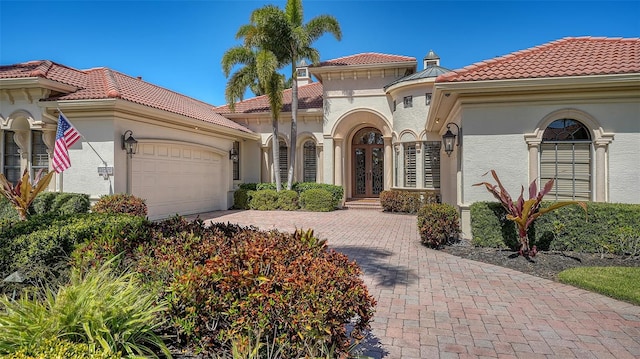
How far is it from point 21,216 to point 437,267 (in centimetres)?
1149

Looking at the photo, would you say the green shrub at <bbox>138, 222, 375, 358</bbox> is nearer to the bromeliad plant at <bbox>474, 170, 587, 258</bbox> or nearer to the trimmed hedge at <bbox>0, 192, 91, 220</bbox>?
the bromeliad plant at <bbox>474, 170, 587, 258</bbox>

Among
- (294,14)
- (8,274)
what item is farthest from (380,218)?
(8,274)

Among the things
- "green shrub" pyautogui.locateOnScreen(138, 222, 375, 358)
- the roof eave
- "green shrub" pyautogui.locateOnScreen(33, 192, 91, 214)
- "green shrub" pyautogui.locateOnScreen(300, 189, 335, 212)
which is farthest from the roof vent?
"green shrub" pyautogui.locateOnScreen(138, 222, 375, 358)

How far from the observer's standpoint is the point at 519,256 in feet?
23.5

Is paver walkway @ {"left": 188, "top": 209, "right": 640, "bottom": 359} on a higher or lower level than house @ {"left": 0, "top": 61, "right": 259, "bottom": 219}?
lower

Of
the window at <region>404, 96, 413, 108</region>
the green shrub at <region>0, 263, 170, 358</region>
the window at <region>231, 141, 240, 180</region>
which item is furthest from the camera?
the window at <region>231, 141, 240, 180</region>

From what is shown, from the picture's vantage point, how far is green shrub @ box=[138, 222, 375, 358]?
2609 millimetres

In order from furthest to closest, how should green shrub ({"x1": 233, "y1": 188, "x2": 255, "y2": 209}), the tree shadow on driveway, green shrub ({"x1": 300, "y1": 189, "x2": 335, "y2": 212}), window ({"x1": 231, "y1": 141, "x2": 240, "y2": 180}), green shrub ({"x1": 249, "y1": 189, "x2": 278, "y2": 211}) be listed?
window ({"x1": 231, "y1": 141, "x2": 240, "y2": 180}) → green shrub ({"x1": 233, "y1": 188, "x2": 255, "y2": 209}) → green shrub ({"x1": 249, "y1": 189, "x2": 278, "y2": 211}) → green shrub ({"x1": 300, "y1": 189, "x2": 335, "y2": 212}) → the tree shadow on driveway

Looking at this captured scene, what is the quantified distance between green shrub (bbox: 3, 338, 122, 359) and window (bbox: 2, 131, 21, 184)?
13868mm

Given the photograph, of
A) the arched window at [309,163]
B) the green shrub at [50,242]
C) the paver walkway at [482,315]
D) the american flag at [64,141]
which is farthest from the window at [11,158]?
the paver walkway at [482,315]

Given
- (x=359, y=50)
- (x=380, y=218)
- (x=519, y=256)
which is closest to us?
(x=519, y=256)

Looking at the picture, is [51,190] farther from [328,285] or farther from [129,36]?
[328,285]

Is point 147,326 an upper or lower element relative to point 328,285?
lower

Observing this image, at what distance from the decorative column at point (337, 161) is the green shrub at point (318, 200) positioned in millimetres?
2082
